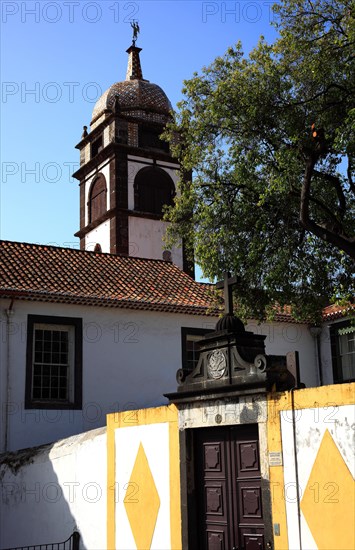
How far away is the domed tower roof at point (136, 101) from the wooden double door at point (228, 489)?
2608cm

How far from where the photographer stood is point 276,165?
44.3ft

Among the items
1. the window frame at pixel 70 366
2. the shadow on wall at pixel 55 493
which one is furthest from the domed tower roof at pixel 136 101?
the shadow on wall at pixel 55 493

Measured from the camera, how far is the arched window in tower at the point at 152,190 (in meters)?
32.6

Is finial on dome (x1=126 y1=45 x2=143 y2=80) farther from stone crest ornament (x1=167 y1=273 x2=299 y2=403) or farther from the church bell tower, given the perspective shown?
stone crest ornament (x1=167 y1=273 x2=299 y2=403)

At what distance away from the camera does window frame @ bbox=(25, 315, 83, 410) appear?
627 inches

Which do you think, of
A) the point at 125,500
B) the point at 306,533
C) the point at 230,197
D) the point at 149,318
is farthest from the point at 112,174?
the point at 306,533

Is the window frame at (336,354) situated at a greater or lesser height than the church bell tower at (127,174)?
lesser

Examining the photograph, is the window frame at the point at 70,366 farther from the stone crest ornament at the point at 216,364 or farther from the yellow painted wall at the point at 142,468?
the stone crest ornament at the point at 216,364

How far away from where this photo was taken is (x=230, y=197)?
45.9 feet

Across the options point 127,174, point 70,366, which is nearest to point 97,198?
point 127,174

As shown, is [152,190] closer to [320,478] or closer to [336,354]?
[336,354]

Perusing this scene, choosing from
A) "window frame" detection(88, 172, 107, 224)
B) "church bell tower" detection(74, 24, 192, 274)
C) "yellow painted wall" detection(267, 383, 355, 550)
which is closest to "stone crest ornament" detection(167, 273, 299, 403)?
"yellow painted wall" detection(267, 383, 355, 550)

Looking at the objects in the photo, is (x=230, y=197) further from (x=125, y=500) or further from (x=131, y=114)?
(x=131, y=114)

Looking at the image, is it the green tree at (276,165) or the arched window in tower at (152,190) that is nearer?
the green tree at (276,165)
